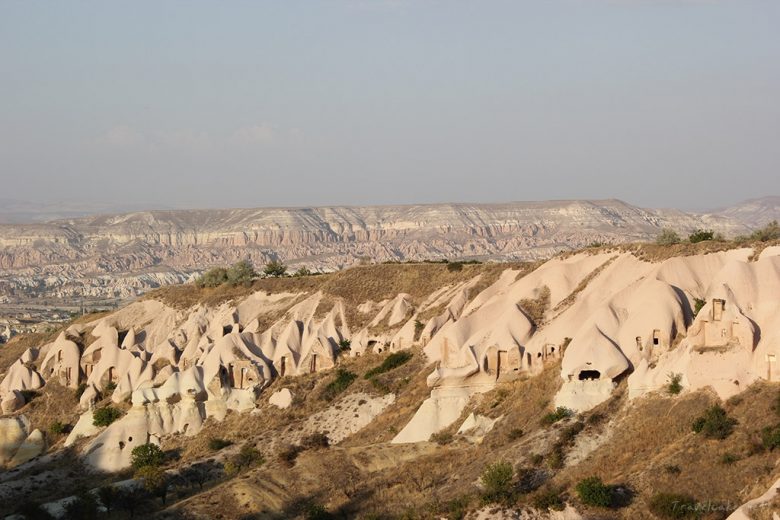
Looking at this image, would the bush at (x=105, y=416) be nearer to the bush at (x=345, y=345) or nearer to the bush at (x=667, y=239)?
the bush at (x=345, y=345)

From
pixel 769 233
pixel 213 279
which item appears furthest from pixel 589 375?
pixel 213 279

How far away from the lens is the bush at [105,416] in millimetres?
59312

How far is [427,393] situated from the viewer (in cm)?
5016

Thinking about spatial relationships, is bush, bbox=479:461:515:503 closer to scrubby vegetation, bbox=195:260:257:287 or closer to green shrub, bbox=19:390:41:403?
scrubby vegetation, bbox=195:260:257:287

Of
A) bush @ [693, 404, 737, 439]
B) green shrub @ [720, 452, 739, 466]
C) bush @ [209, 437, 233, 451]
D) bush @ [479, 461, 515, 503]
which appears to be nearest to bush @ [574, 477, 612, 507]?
bush @ [479, 461, 515, 503]

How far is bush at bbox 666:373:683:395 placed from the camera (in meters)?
39.7

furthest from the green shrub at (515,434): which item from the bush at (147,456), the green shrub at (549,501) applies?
the bush at (147,456)

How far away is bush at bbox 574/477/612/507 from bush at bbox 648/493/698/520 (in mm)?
1306

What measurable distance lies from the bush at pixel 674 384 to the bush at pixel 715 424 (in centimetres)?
223

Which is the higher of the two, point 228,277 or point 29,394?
point 228,277

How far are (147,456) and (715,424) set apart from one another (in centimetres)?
2834

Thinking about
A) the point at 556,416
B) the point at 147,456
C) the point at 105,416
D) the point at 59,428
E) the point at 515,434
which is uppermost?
the point at 556,416

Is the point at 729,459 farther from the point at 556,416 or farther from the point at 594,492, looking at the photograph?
the point at 556,416

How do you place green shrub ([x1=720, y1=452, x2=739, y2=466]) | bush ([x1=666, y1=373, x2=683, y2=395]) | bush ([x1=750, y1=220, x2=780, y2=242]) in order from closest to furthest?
green shrub ([x1=720, y1=452, x2=739, y2=466]) < bush ([x1=666, y1=373, x2=683, y2=395]) < bush ([x1=750, y1=220, x2=780, y2=242])
